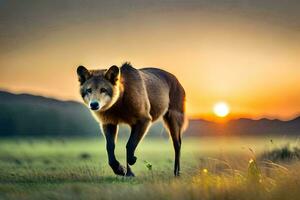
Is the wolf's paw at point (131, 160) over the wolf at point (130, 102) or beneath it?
beneath

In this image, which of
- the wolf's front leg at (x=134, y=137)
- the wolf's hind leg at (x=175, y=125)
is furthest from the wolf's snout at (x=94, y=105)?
the wolf's hind leg at (x=175, y=125)

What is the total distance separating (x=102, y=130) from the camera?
1166 centimetres

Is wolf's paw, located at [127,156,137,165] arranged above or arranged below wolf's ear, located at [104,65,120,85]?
below

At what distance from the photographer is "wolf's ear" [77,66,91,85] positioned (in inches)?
430

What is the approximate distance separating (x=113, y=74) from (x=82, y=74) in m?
0.49

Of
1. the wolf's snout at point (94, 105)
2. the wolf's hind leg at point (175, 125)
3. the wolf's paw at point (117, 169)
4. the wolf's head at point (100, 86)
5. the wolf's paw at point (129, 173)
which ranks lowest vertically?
the wolf's paw at point (129, 173)

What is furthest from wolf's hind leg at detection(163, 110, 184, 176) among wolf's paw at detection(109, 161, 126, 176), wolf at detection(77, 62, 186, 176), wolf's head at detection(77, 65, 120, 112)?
wolf's paw at detection(109, 161, 126, 176)

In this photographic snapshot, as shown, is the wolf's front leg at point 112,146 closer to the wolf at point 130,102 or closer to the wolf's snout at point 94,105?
the wolf at point 130,102

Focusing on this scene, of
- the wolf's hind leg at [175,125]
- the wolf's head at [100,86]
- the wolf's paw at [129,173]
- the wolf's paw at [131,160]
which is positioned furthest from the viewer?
the wolf's hind leg at [175,125]

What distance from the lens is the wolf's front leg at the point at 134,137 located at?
37.4 ft

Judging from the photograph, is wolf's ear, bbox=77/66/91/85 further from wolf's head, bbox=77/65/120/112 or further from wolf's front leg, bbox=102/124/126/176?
wolf's front leg, bbox=102/124/126/176

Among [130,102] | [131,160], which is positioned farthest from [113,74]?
[131,160]

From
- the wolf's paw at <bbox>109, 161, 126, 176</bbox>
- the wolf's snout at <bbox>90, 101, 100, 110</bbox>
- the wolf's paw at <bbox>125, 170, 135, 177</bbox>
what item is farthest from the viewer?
the wolf's paw at <bbox>125, 170, 135, 177</bbox>

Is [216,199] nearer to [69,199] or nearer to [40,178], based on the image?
[69,199]
